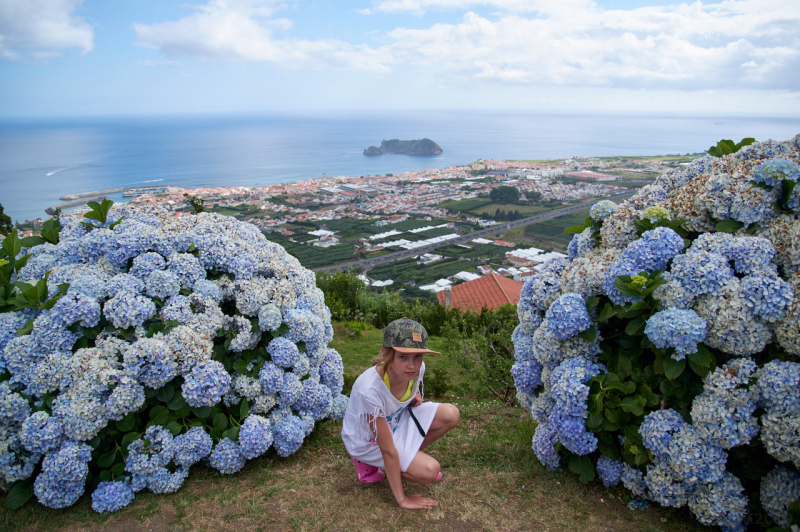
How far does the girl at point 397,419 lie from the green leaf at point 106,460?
6.13 feet

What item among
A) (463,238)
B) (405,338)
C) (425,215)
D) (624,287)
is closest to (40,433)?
(405,338)

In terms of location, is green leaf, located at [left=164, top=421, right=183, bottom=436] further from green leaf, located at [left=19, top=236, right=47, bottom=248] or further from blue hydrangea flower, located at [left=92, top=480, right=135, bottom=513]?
green leaf, located at [left=19, top=236, right=47, bottom=248]

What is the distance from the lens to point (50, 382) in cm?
342

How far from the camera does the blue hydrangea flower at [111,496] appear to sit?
341cm

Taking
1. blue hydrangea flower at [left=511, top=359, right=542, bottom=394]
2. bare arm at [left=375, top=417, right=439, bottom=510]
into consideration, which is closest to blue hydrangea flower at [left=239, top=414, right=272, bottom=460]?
bare arm at [left=375, top=417, right=439, bottom=510]

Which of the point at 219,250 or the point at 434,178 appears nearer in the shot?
the point at 219,250

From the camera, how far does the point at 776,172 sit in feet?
10.5

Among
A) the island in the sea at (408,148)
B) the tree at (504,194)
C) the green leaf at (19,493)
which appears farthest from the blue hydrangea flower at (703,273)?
the island in the sea at (408,148)

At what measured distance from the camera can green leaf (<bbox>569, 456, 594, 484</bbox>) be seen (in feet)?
11.5

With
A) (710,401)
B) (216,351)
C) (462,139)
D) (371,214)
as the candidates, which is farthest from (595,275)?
(462,139)

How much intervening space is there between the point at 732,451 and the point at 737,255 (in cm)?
134

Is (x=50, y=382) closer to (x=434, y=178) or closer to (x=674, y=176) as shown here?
(x=674, y=176)

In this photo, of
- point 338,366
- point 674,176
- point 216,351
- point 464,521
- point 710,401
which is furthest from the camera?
point 338,366

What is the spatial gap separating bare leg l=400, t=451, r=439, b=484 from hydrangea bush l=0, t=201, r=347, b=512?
3.83 feet
